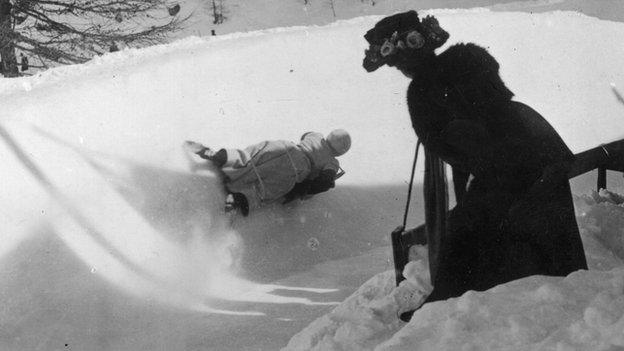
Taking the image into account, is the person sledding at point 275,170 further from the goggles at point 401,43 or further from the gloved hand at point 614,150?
the goggles at point 401,43

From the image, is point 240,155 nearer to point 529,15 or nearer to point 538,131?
point 529,15

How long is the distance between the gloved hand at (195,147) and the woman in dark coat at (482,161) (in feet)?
6.74

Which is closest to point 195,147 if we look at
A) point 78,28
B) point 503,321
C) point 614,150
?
point 614,150

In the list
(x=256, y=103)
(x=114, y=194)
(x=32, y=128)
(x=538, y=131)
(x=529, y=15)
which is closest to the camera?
(x=538, y=131)

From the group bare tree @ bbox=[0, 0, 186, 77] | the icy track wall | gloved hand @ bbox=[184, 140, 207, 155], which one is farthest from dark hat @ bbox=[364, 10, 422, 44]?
bare tree @ bbox=[0, 0, 186, 77]

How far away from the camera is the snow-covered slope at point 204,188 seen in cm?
339

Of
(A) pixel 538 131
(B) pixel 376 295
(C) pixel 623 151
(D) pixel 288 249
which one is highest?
(A) pixel 538 131

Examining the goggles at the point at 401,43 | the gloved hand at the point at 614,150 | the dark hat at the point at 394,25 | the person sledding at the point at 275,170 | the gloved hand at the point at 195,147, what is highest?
the dark hat at the point at 394,25

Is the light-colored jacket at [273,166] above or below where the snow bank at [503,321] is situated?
below

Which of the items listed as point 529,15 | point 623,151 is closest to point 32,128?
point 529,15

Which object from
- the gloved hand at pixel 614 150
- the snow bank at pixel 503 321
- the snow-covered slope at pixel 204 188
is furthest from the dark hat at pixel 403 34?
the gloved hand at pixel 614 150

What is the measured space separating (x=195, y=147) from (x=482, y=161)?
253 centimetres

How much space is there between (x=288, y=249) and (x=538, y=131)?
2010 mm

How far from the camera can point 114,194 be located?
167 inches
